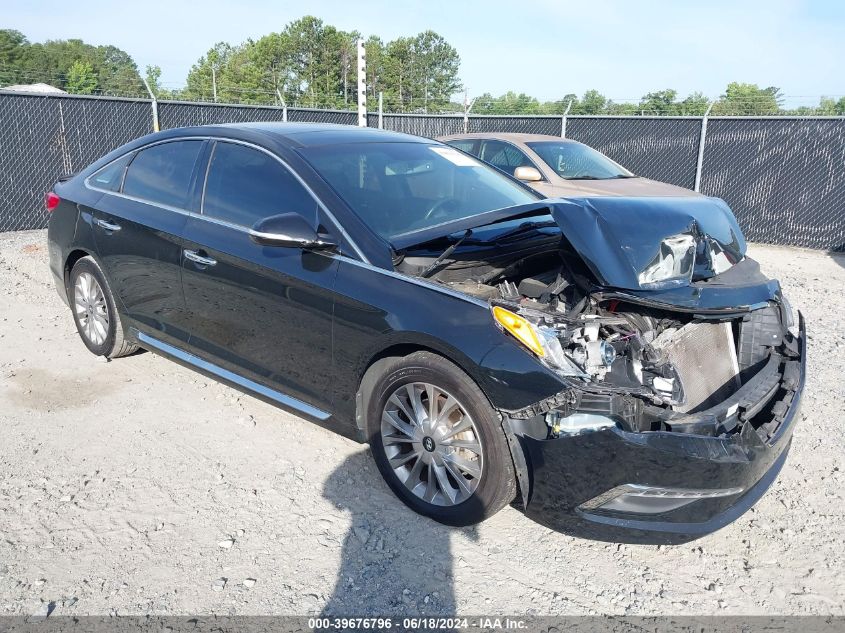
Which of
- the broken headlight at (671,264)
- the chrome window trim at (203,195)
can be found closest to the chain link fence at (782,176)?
the broken headlight at (671,264)

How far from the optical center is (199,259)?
4.00 meters

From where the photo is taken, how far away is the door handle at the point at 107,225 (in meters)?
4.61

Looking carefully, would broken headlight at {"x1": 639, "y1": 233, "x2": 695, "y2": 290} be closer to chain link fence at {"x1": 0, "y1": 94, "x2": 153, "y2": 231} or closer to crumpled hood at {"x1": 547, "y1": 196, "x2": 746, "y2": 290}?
crumpled hood at {"x1": 547, "y1": 196, "x2": 746, "y2": 290}

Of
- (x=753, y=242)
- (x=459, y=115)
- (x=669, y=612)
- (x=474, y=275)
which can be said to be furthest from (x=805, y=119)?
(x=669, y=612)

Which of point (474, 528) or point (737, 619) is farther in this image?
point (474, 528)

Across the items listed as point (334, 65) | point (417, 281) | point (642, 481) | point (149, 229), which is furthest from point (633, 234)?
point (334, 65)

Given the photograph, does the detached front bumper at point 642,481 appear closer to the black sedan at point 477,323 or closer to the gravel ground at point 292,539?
the black sedan at point 477,323

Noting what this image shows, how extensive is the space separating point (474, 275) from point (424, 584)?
4.80 ft

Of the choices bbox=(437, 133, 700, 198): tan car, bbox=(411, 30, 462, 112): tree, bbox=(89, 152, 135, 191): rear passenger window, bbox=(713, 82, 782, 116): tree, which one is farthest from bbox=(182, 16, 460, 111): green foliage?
bbox=(89, 152, 135, 191): rear passenger window

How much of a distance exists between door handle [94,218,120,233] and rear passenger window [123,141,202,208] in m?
0.23

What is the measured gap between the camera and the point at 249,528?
321 cm

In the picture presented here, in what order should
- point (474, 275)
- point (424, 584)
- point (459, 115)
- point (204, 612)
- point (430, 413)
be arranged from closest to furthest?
point (204, 612), point (424, 584), point (430, 413), point (474, 275), point (459, 115)

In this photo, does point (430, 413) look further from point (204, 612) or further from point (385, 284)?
point (204, 612)

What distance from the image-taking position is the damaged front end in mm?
2719
